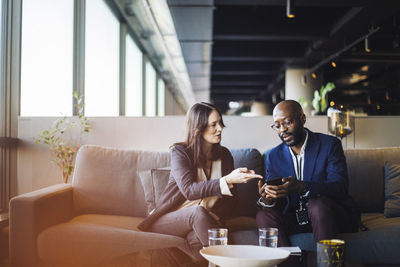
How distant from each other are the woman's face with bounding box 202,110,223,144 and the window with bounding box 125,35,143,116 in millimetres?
4488

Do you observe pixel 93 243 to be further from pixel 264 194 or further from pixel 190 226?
pixel 264 194

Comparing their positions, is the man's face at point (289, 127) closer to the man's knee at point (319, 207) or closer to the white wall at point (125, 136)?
the man's knee at point (319, 207)

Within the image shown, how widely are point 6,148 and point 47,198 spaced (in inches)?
45.5

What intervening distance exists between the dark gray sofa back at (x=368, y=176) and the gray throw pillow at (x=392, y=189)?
3.2 inches

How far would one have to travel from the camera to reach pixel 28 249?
2475 mm

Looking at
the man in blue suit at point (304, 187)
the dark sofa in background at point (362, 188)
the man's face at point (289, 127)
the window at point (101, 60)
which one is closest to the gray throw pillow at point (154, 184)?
the dark sofa in background at point (362, 188)

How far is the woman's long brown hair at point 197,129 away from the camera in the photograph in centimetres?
263

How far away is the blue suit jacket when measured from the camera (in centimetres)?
245

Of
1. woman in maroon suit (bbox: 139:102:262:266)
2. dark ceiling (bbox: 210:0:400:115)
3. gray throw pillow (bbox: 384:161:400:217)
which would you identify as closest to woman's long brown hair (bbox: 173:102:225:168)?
woman in maroon suit (bbox: 139:102:262:266)

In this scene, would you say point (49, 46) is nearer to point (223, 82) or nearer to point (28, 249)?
point (28, 249)

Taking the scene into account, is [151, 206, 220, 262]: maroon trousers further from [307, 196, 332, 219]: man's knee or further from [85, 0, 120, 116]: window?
[85, 0, 120, 116]: window

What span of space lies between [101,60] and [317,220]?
4331 mm

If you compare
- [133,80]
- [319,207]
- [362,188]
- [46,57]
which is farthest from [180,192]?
[133,80]

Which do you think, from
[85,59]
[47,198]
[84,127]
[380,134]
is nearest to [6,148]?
[84,127]
